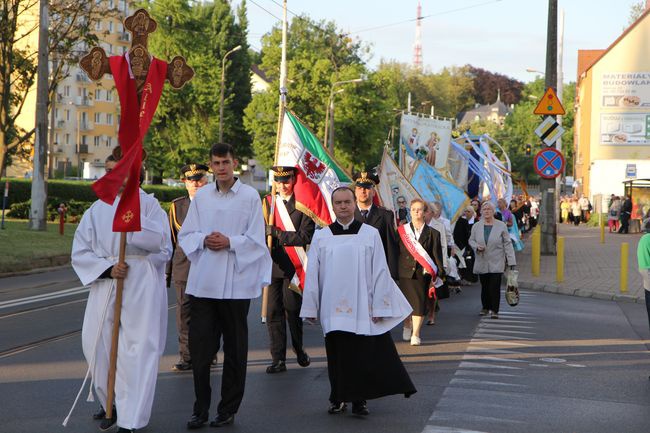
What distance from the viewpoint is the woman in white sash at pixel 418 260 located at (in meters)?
12.6

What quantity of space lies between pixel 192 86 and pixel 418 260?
61357 millimetres

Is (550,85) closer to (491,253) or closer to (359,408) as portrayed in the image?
(491,253)

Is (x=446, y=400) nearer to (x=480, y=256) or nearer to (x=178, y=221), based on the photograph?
(x=178, y=221)

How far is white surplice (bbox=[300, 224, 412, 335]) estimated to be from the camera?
7.78m

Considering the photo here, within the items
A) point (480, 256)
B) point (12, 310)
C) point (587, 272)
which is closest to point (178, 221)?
point (12, 310)

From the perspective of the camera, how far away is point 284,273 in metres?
9.77

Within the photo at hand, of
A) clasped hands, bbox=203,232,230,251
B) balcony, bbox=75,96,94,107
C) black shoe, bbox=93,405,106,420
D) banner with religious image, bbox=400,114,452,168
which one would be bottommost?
black shoe, bbox=93,405,106,420

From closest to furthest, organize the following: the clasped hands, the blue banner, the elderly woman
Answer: the clasped hands
the elderly woman
the blue banner

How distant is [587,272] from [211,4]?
194 ft

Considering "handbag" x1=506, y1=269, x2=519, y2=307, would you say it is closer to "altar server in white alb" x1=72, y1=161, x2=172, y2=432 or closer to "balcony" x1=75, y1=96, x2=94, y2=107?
"altar server in white alb" x1=72, y1=161, x2=172, y2=432

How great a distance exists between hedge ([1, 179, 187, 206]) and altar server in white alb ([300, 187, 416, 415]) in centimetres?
2629

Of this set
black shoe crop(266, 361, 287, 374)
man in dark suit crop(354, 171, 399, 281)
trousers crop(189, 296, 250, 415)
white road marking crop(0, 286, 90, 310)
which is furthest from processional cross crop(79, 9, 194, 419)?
white road marking crop(0, 286, 90, 310)

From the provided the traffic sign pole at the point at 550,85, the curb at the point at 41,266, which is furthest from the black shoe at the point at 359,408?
the traffic sign pole at the point at 550,85

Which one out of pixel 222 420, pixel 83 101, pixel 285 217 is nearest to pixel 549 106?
pixel 285 217
